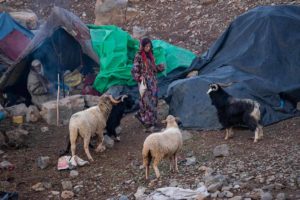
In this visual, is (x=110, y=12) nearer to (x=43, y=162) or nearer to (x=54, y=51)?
(x=54, y=51)

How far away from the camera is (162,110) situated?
10.9 m

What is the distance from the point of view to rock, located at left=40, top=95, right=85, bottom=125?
10570mm

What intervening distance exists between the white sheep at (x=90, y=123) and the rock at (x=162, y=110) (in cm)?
161

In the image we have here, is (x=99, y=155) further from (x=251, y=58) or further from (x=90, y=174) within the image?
(x=251, y=58)

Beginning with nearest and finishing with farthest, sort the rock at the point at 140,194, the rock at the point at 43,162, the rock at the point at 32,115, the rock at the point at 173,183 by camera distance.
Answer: the rock at the point at 140,194, the rock at the point at 173,183, the rock at the point at 43,162, the rock at the point at 32,115

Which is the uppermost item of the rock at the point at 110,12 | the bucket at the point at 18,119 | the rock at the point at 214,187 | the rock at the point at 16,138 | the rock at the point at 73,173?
the rock at the point at 110,12

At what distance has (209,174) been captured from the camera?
699cm

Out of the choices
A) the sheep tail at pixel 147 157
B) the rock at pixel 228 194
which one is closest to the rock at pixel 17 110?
the sheep tail at pixel 147 157

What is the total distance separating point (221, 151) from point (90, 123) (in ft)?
6.25

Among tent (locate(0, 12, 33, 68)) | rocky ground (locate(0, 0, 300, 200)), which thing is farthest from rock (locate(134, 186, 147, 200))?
tent (locate(0, 12, 33, 68))

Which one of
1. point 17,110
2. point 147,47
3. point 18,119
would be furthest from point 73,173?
point 17,110

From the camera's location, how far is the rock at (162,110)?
1055 centimetres

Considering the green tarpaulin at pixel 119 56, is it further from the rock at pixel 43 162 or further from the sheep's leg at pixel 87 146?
the rock at pixel 43 162

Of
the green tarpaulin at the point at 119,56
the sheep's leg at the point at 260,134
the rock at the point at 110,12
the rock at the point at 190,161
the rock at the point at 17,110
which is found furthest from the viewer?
the rock at the point at 110,12
